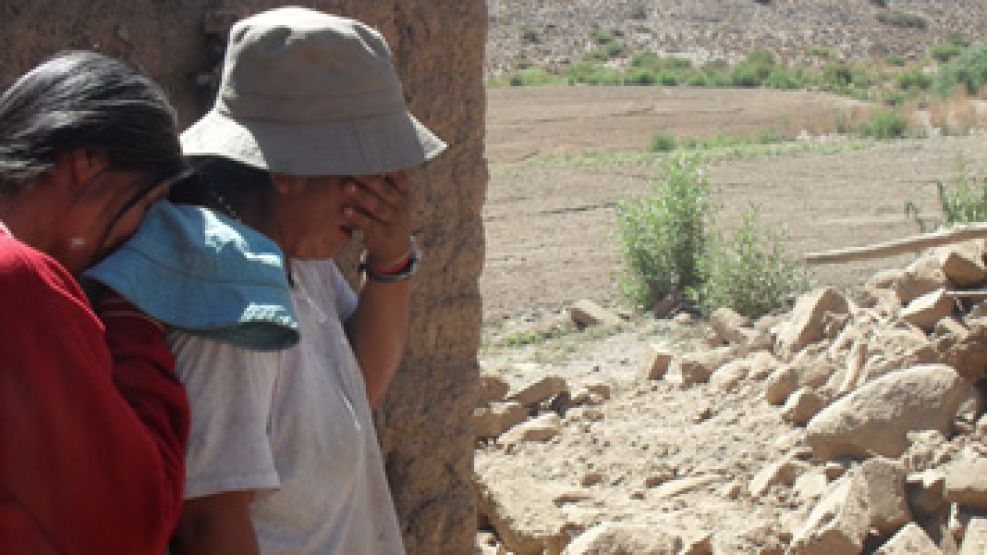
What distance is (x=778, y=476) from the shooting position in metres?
5.18

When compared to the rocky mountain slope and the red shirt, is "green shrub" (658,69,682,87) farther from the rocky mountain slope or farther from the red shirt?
the red shirt

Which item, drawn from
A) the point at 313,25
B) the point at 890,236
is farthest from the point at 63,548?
the point at 890,236

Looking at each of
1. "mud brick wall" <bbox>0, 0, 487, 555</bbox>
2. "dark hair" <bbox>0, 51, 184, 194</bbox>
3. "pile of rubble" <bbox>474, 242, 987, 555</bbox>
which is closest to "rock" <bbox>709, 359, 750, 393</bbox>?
"pile of rubble" <bbox>474, 242, 987, 555</bbox>

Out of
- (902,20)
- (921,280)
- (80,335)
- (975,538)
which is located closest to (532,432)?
(921,280)

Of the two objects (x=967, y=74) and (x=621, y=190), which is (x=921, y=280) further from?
(x=967, y=74)

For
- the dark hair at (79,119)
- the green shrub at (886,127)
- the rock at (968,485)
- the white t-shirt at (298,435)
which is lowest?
the green shrub at (886,127)

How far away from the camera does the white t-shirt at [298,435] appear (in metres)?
1.79

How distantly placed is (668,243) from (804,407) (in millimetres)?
3512

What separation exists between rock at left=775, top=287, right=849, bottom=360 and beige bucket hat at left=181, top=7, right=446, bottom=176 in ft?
15.8

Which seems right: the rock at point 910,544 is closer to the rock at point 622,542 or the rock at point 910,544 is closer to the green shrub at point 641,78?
the rock at point 622,542

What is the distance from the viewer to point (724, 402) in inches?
247

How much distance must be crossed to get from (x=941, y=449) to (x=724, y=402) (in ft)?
4.86

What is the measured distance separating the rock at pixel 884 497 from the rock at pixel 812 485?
1.34 feet

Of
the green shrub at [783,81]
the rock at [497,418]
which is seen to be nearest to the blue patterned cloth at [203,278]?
the rock at [497,418]
